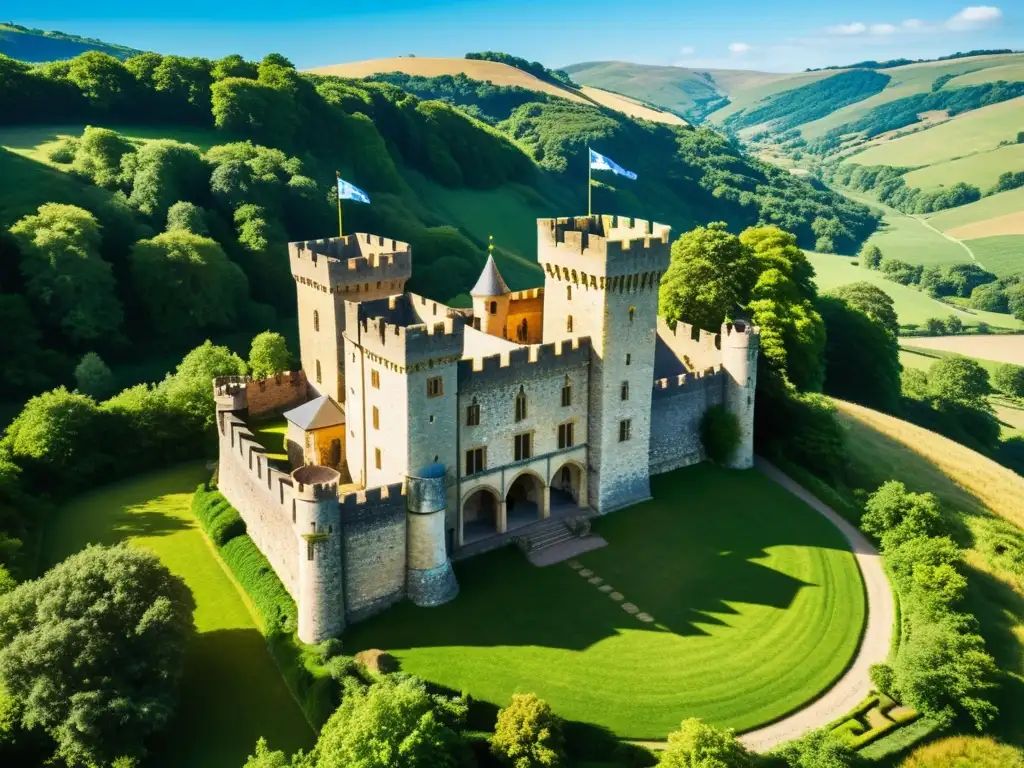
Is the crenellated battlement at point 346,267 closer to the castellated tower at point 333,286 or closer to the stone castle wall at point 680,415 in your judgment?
the castellated tower at point 333,286

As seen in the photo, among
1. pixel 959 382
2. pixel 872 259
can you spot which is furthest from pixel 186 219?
pixel 872 259

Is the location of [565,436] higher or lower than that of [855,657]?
higher

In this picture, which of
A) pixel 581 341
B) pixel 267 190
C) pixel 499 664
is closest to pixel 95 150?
pixel 267 190

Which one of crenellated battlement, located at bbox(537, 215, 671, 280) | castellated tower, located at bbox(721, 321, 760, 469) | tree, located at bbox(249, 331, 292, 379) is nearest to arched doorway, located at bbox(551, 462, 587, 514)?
crenellated battlement, located at bbox(537, 215, 671, 280)

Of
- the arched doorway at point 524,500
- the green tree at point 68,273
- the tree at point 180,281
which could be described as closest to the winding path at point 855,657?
the arched doorway at point 524,500

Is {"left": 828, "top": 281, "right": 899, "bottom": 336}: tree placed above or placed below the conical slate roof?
below

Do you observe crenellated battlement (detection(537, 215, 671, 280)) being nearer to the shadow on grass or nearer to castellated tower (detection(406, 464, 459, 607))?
castellated tower (detection(406, 464, 459, 607))

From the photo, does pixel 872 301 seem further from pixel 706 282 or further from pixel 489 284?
pixel 489 284
